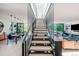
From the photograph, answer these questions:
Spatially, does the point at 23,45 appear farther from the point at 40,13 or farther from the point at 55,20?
the point at 40,13

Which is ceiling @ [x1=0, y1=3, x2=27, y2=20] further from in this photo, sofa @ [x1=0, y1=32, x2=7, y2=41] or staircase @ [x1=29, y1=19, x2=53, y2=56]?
staircase @ [x1=29, y1=19, x2=53, y2=56]

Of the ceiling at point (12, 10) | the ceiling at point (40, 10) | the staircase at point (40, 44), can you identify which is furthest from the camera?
the ceiling at point (40, 10)

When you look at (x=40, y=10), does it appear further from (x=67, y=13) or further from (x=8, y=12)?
(x=8, y=12)

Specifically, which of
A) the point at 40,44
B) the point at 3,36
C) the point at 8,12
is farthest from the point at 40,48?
the point at 8,12

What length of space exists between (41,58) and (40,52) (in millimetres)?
1465

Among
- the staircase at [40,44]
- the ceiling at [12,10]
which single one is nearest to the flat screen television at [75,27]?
the staircase at [40,44]

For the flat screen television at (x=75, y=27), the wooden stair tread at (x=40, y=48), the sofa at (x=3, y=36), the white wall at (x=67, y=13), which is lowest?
the wooden stair tread at (x=40, y=48)

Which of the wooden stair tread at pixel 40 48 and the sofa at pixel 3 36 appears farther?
the wooden stair tread at pixel 40 48

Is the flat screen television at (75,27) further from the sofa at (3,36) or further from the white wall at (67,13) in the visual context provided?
the sofa at (3,36)

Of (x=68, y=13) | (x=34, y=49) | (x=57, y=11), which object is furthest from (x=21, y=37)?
(x=68, y=13)

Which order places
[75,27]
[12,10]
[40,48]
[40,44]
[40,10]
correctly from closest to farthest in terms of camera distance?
[75,27], [12,10], [40,48], [40,44], [40,10]

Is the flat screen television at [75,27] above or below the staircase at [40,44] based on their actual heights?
above

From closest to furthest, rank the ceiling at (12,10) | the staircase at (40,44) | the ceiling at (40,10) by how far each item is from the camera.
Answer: the ceiling at (12,10)
the staircase at (40,44)
the ceiling at (40,10)

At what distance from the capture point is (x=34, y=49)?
169 inches
